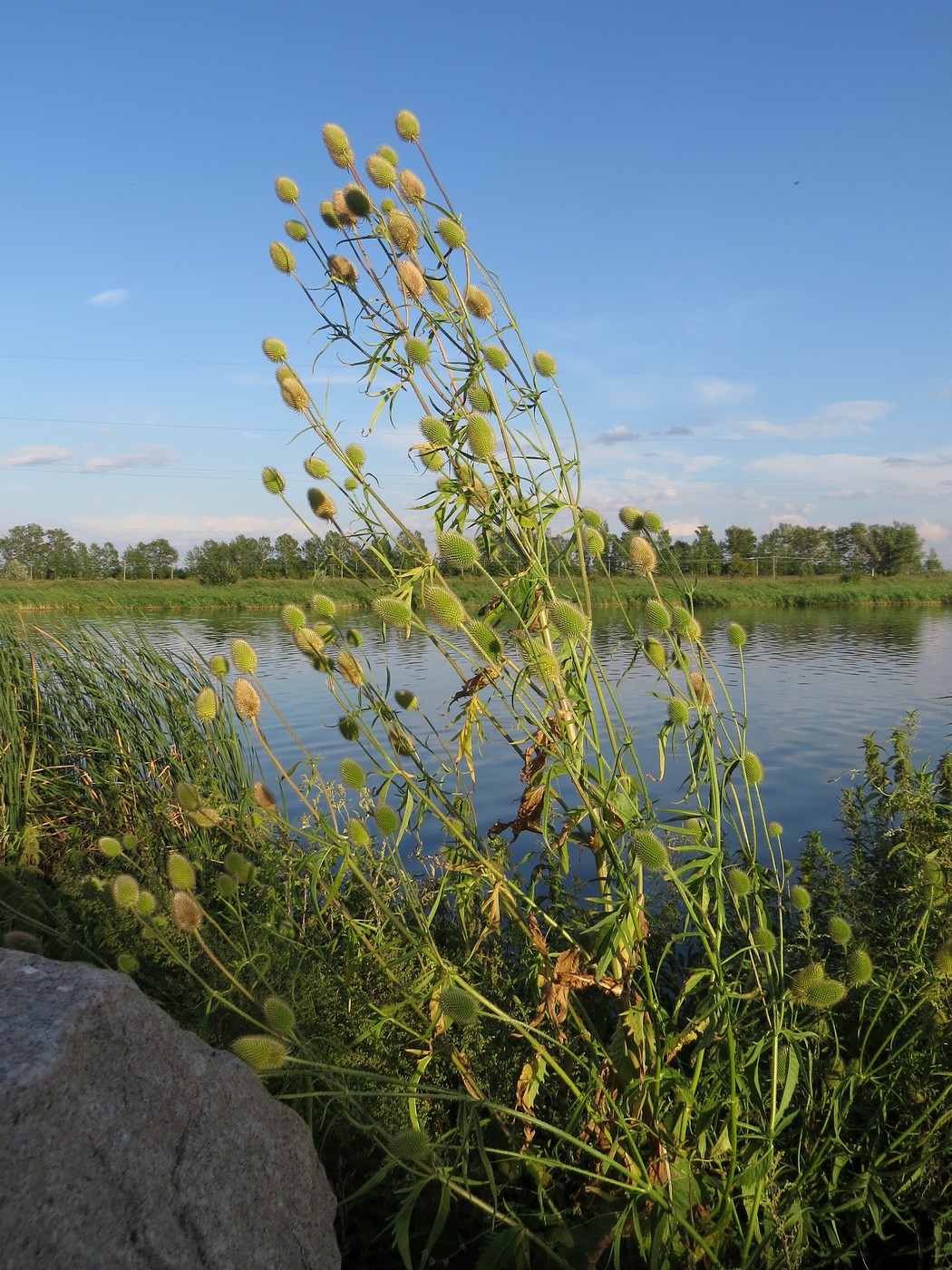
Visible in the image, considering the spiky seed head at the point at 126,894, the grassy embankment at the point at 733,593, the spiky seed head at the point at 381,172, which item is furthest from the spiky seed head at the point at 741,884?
the grassy embankment at the point at 733,593

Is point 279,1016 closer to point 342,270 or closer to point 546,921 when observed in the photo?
point 546,921

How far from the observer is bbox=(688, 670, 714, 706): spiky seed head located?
2330mm

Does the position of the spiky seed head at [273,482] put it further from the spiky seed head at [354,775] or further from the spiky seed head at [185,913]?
the spiky seed head at [185,913]

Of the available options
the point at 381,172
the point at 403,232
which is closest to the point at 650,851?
the point at 403,232

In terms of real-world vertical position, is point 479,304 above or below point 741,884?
above

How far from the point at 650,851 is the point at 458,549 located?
81 cm

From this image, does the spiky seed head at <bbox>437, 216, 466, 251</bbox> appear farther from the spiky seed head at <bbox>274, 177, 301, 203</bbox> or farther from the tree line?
the tree line

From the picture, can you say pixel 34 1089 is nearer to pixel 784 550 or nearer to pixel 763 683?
pixel 763 683

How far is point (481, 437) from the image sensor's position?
7.36 feet

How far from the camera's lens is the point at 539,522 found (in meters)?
2.42

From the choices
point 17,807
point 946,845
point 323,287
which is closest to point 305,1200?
point 946,845

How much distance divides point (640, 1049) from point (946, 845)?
1185 millimetres

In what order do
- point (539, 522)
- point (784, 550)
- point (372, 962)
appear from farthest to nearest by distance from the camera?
1. point (784, 550)
2. point (372, 962)
3. point (539, 522)

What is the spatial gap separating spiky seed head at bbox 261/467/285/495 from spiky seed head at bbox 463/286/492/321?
0.75 metres
